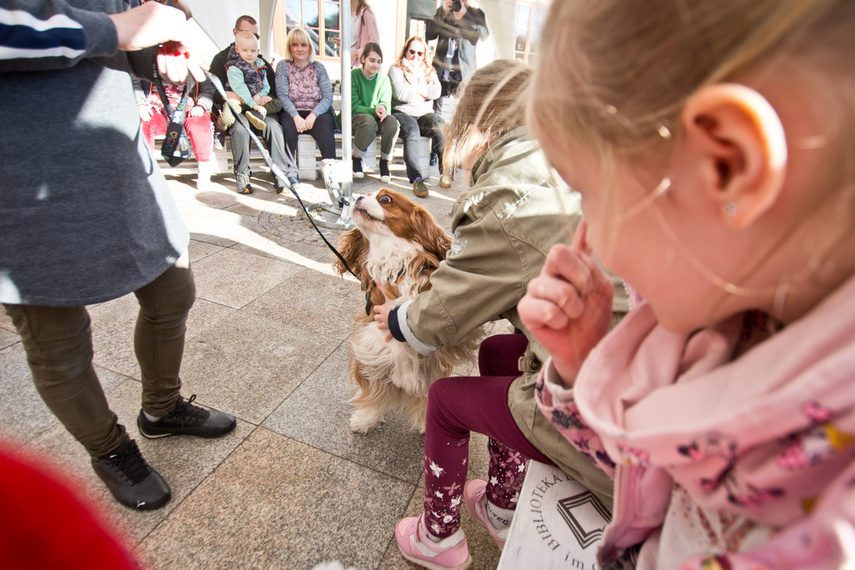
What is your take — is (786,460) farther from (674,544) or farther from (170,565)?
(170,565)

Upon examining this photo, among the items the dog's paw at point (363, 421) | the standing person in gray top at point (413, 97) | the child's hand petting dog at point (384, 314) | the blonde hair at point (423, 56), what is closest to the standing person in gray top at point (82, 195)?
the child's hand petting dog at point (384, 314)

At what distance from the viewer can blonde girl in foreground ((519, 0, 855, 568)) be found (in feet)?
1.30

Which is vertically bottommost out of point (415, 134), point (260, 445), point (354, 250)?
point (260, 445)

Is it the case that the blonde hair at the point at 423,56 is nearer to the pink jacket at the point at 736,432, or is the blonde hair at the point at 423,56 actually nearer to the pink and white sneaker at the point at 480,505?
the pink and white sneaker at the point at 480,505

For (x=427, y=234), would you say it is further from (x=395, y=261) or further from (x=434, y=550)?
(x=434, y=550)

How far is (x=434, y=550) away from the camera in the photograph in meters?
1.57

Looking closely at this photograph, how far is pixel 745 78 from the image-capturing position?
1.35 ft

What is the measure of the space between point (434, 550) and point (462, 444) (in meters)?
0.43

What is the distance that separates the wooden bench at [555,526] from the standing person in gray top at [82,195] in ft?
4.39

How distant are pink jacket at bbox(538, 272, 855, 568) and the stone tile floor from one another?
135cm

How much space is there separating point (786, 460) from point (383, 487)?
5.70 ft

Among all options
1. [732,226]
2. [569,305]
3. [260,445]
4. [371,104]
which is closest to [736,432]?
[732,226]

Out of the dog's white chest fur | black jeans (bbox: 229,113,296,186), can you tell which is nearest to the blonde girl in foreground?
the dog's white chest fur

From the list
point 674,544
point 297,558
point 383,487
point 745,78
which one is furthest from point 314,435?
point 745,78
